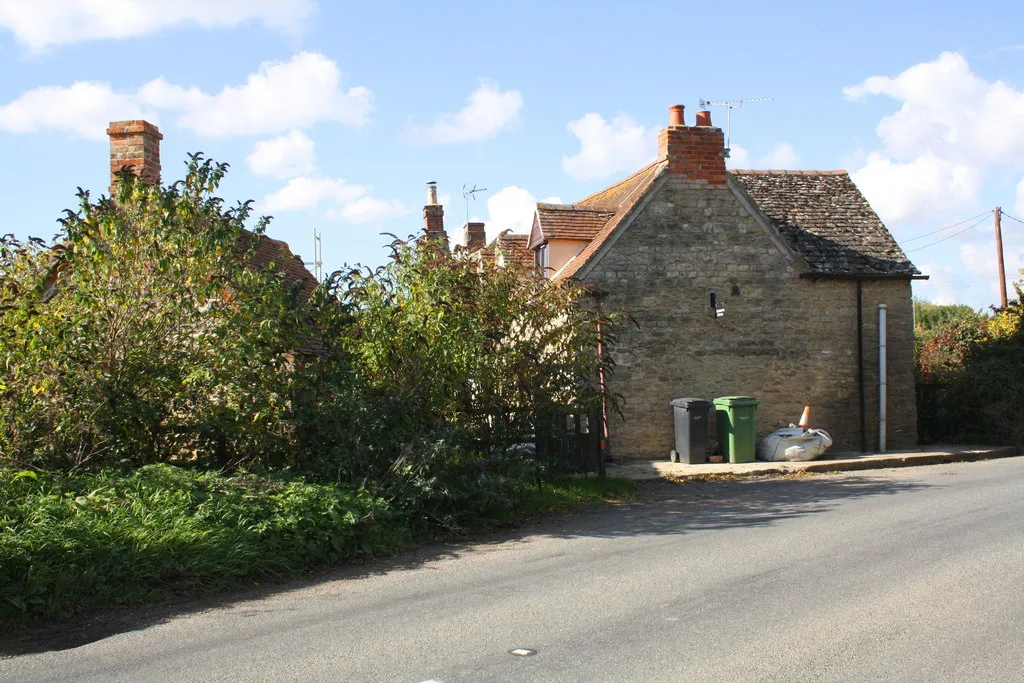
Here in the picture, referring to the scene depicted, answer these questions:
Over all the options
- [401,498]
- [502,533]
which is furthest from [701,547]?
[401,498]

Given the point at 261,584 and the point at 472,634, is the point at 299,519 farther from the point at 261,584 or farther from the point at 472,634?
the point at 472,634

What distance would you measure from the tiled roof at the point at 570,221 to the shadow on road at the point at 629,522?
6482 millimetres

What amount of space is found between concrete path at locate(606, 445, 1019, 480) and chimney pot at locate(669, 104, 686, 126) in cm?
683

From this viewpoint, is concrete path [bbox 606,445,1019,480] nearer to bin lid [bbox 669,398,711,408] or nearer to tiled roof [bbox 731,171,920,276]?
bin lid [bbox 669,398,711,408]

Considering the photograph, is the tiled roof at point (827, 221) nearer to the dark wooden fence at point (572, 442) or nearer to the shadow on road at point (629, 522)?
the shadow on road at point (629, 522)

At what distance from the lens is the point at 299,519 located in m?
8.52

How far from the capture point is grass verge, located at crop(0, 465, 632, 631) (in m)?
6.99

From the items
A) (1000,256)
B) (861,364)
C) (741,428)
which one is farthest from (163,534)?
(1000,256)

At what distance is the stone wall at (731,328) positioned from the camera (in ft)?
57.4

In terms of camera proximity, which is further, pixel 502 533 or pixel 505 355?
pixel 505 355

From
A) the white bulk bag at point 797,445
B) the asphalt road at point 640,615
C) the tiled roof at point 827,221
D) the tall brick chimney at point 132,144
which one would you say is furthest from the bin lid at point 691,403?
the tall brick chimney at point 132,144

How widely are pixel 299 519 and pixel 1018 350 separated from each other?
56.0 feet

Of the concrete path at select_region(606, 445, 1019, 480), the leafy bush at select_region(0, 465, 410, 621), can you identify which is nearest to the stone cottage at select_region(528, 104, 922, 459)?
the concrete path at select_region(606, 445, 1019, 480)

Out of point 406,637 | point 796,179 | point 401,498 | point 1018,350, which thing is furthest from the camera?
point 796,179
